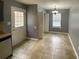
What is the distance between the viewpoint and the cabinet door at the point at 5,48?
3.52 metres

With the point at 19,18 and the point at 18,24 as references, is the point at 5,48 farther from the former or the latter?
the point at 19,18

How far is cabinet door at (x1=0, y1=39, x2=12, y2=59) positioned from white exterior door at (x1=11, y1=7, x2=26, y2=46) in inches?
66.9

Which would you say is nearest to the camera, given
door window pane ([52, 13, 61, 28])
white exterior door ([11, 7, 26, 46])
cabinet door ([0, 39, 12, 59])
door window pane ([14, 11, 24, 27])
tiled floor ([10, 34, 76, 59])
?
cabinet door ([0, 39, 12, 59])

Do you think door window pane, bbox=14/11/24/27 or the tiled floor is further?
door window pane, bbox=14/11/24/27

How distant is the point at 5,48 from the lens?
372cm

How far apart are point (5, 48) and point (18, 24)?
9.19 ft

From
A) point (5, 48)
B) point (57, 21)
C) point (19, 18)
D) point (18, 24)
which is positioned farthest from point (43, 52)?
point (57, 21)

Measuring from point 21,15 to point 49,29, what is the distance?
5.04m

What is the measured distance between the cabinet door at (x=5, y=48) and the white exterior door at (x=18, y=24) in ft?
5.57

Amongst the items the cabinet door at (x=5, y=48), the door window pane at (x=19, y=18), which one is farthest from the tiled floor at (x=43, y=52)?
the door window pane at (x=19, y=18)

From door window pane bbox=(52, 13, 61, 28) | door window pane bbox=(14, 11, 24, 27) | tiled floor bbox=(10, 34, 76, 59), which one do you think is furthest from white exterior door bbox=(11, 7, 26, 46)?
door window pane bbox=(52, 13, 61, 28)

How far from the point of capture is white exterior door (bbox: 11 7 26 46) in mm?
5643

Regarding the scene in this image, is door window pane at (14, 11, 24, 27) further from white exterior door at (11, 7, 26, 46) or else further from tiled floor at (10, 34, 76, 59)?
tiled floor at (10, 34, 76, 59)

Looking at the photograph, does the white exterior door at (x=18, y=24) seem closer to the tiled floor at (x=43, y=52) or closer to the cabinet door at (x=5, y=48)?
the tiled floor at (x=43, y=52)
